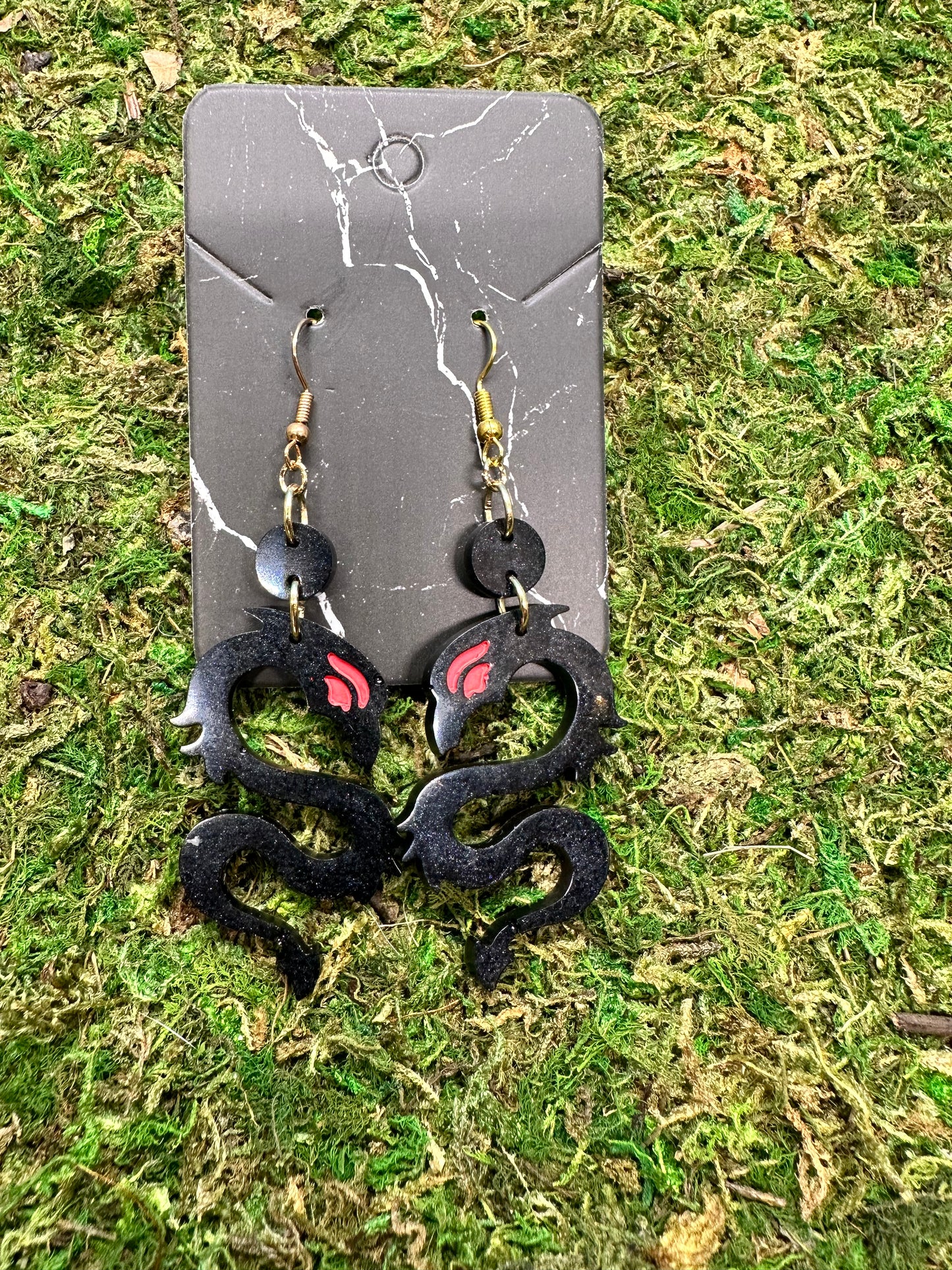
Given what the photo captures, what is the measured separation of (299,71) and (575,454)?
87 cm

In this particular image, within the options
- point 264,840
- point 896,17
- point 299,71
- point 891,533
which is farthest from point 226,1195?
point 896,17

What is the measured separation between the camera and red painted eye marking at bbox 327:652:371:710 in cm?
151

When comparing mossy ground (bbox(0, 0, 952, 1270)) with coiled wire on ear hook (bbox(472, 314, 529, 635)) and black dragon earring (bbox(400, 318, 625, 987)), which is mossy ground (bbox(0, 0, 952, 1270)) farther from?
coiled wire on ear hook (bbox(472, 314, 529, 635))

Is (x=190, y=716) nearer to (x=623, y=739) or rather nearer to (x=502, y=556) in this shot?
(x=502, y=556)

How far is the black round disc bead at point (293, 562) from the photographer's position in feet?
4.96

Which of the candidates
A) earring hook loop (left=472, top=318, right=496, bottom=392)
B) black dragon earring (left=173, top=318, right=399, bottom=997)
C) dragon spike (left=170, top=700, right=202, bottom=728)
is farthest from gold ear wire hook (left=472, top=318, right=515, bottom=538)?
dragon spike (left=170, top=700, right=202, bottom=728)

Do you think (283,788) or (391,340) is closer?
(283,788)

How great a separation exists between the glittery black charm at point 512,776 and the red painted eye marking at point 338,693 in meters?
0.14

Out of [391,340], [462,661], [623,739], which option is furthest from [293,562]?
[623,739]

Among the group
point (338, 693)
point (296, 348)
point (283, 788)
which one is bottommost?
point (283, 788)

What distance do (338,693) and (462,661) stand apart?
0.20 metres

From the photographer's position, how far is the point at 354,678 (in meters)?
1.52

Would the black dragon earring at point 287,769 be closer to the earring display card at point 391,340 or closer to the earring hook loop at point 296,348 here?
the earring display card at point 391,340

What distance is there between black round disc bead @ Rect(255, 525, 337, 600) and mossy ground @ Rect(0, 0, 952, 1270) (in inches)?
7.6
